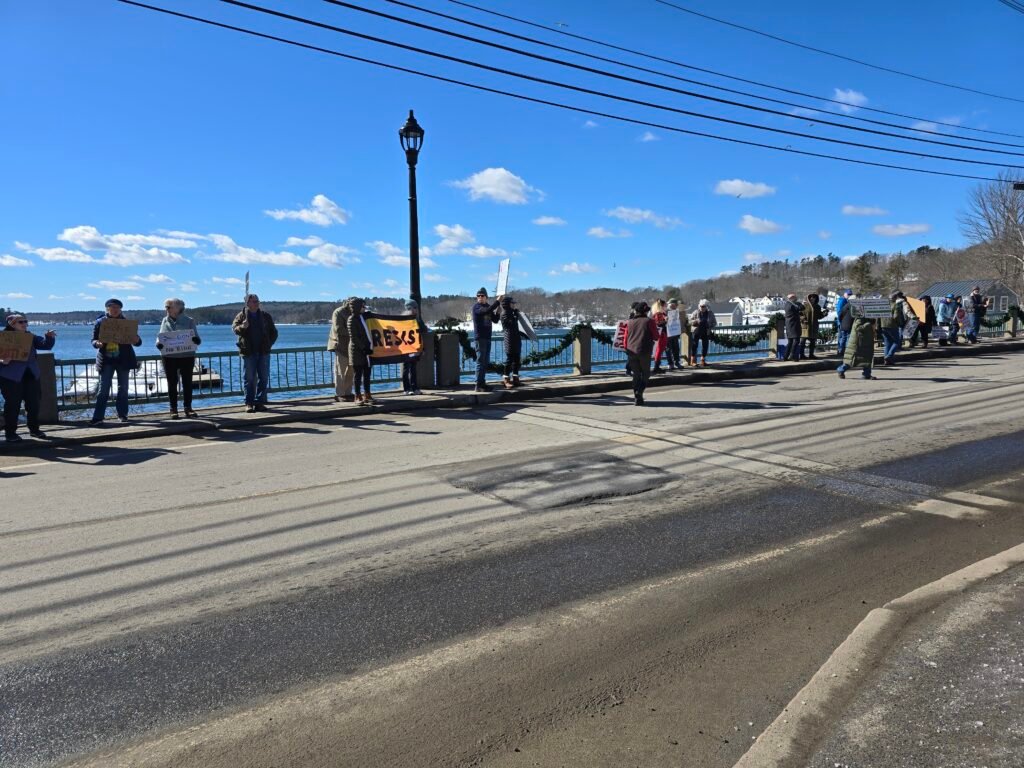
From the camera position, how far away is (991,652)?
11.5ft

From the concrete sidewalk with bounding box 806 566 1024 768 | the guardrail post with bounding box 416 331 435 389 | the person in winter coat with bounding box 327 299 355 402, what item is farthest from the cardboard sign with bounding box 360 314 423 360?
the concrete sidewalk with bounding box 806 566 1024 768

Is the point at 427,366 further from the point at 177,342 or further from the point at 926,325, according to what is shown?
the point at 926,325

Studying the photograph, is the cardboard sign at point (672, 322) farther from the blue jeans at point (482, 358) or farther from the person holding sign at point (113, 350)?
the person holding sign at point (113, 350)

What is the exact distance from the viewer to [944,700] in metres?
3.11

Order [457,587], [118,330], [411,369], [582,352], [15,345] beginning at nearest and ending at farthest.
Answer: [457,587] < [15,345] < [118,330] < [411,369] < [582,352]

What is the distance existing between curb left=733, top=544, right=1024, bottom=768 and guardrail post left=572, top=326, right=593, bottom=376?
12.6 metres

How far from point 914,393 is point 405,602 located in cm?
1248

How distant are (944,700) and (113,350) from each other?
11.2 m

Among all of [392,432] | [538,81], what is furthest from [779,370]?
[392,432]

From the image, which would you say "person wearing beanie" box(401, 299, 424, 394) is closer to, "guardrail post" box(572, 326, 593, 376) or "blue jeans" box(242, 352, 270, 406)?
"blue jeans" box(242, 352, 270, 406)

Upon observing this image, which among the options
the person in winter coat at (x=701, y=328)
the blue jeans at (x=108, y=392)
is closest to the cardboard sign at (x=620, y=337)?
the person in winter coat at (x=701, y=328)

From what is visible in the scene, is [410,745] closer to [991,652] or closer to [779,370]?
[991,652]

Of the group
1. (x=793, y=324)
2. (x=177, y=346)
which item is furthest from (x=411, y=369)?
(x=793, y=324)

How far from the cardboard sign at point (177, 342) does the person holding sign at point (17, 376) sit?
4.88 ft
